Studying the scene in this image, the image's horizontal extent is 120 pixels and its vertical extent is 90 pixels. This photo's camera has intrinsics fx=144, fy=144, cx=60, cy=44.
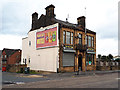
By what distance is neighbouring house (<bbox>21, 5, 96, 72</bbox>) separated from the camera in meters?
26.6

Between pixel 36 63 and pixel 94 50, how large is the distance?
44.5 ft

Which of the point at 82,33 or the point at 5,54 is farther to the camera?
the point at 5,54

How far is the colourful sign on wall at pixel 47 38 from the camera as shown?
89.4ft

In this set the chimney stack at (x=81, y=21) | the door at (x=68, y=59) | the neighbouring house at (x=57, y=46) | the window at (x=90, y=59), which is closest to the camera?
the neighbouring house at (x=57, y=46)

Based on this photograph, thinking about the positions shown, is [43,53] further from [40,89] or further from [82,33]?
[40,89]

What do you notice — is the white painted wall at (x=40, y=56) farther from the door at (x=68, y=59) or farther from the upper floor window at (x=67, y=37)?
the upper floor window at (x=67, y=37)

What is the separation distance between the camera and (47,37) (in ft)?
95.5

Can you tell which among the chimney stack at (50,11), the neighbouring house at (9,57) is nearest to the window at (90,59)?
the chimney stack at (50,11)

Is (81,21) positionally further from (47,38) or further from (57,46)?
(57,46)

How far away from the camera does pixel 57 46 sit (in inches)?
1033

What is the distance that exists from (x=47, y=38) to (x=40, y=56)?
13.6 ft

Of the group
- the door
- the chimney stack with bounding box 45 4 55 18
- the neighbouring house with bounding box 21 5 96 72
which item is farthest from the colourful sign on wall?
the chimney stack with bounding box 45 4 55 18

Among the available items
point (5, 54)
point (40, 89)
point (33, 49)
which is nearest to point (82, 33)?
point (33, 49)

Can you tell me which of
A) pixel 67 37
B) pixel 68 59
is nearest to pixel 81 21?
pixel 67 37
